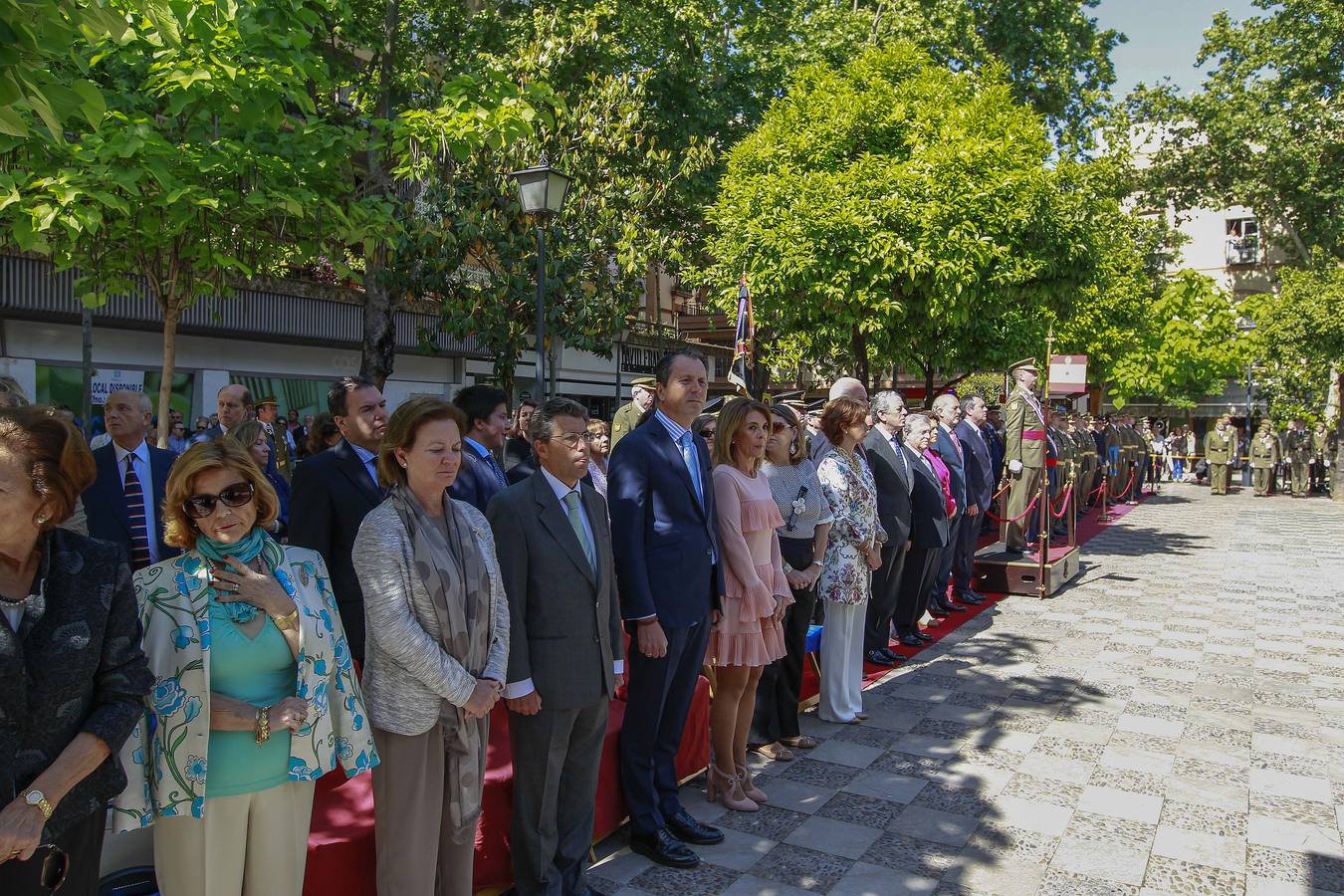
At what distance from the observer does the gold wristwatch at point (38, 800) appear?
6.98ft

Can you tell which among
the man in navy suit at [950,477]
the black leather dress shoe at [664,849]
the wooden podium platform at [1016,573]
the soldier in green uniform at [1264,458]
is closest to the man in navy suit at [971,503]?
the wooden podium platform at [1016,573]

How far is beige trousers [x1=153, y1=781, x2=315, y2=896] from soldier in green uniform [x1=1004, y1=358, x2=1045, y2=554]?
32.7ft

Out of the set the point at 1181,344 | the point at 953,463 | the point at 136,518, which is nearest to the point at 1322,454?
the point at 1181,344

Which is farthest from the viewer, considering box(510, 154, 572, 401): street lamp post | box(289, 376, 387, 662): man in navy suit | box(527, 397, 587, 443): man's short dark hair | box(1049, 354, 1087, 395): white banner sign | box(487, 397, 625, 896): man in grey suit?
box(1049, 354, 1087, 395): white banner sign

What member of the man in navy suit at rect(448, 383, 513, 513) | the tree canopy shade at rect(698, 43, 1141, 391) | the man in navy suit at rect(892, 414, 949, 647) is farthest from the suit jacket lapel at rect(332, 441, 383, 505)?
the tree canopy shade at rect(698, 43, 1141, 391)

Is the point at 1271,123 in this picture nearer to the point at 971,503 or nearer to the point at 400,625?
the point at 971,503

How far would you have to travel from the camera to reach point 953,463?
8.84 meters

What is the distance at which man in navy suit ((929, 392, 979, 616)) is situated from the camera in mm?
8766

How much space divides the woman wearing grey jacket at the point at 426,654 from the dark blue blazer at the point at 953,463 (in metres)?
6.43

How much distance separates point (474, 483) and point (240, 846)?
243cm

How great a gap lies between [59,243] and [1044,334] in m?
14.8

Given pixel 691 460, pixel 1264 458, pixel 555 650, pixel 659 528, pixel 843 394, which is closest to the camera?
pixel 555 650

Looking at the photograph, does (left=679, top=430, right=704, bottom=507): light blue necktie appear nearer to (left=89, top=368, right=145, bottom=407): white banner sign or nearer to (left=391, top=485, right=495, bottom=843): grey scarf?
(left=391, top=485, right=495, bottom=843): grey scarf

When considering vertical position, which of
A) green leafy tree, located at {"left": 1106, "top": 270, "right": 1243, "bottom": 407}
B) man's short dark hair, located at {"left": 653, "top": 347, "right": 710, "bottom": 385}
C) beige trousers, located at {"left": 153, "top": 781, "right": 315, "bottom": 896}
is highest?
green leafy tree, located at {"left": 1106, "top": 270, "right": 1243, "bottom": 407}
